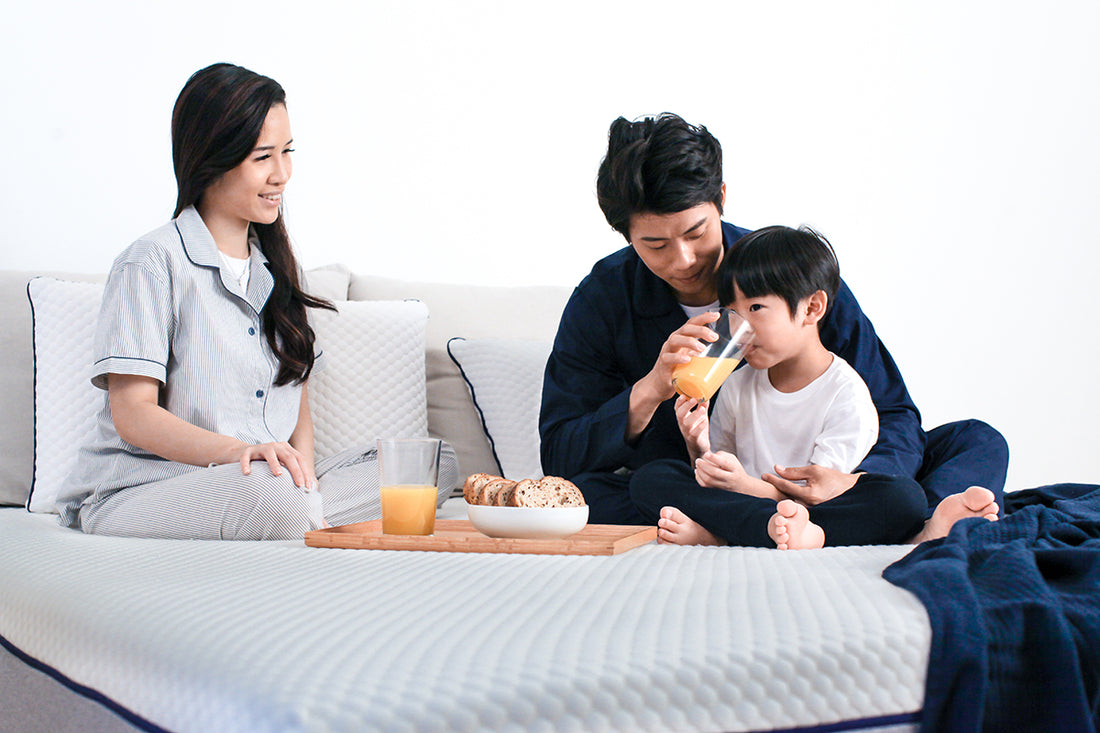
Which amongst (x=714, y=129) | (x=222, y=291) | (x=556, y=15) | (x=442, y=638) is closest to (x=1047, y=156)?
(x=714, y=129)

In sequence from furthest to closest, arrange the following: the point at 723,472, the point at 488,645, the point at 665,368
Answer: the point at 665,368 → the point at 723,472 → the point at 488,645

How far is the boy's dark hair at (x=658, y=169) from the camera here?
1.49 meters

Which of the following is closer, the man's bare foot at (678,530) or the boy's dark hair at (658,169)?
the man's bare foot at (678,530)

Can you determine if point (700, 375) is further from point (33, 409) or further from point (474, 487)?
point (33, 409)

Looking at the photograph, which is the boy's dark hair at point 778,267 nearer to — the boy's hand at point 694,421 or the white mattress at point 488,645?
the boy's hand at point 694,421

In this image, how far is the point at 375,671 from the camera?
554mm

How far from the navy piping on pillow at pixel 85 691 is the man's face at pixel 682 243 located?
1039mm

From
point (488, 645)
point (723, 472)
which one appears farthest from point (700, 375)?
point (488, 645)

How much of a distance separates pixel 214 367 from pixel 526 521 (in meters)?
0.68

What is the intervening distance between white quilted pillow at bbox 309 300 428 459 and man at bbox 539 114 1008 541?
324 millimetres

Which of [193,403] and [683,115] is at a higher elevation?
Answer: [683,115]

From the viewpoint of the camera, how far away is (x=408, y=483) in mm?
1158

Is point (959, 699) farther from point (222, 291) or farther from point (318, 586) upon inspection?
point (222, 291)

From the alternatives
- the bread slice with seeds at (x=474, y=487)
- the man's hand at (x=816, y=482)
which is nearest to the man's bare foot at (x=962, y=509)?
the man's hand at (x=816, y=482)
